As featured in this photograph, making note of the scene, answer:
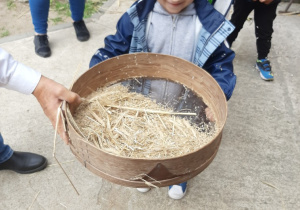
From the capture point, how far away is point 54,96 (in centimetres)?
113

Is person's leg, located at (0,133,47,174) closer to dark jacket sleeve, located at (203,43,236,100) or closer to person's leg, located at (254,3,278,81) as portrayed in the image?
dark jacket sleeve, located at (203,43,236,100)

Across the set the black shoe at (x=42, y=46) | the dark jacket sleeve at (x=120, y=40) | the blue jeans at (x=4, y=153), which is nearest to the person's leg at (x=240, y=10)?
the dark jacket sleeve at (x=120, y=40)

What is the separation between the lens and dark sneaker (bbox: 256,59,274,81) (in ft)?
8.16

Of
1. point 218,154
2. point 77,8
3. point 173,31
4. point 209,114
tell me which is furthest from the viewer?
point 77,8

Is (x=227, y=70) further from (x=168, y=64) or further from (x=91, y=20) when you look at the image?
(x=91, y=20)

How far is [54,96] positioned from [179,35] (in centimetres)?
81

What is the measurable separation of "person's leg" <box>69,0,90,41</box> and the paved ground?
10 cm

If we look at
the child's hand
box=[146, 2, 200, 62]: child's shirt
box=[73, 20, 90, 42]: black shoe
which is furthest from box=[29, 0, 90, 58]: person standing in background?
the child's hand

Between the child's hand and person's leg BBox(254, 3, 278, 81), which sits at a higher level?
the child's hand

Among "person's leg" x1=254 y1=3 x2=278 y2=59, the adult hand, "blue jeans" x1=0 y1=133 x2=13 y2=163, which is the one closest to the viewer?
the adult hand

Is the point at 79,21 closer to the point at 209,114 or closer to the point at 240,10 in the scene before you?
the point at 240,10

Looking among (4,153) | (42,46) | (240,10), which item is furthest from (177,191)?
(42,46)

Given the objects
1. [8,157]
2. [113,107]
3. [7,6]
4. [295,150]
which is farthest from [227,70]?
[7,6]

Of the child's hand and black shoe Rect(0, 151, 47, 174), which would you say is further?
black shoe Rect(0, 151, 47, 174)
